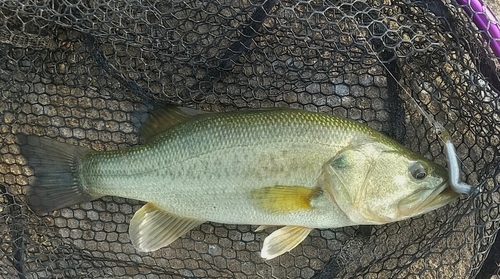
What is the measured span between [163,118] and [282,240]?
A: 0.61 meters

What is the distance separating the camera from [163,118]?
193cm

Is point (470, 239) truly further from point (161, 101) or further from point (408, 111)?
point (161, 101)

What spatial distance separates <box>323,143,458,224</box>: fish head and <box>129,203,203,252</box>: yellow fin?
55 centimetres

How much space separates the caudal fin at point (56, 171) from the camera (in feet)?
6.33

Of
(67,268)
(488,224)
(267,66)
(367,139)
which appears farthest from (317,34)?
(67,268)

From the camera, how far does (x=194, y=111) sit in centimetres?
190

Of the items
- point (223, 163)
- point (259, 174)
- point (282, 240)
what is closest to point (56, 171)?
point (223, 163)

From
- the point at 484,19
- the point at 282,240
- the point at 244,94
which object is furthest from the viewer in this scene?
the point at 244,94

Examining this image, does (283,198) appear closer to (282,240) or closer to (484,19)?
(282,240)

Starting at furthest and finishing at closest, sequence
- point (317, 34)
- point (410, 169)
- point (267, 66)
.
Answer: point (267, 66) → point (317, 34) → point (410, 169)

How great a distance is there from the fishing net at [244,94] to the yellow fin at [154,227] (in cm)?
29

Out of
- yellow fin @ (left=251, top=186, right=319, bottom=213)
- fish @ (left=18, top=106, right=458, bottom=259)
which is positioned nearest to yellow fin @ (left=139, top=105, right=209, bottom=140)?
fish @ (left=18, top=106, right=458, bottom=259)

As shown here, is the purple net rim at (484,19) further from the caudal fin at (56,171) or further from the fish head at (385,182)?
the caudal fin at (56,171)

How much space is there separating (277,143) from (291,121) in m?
0.09
